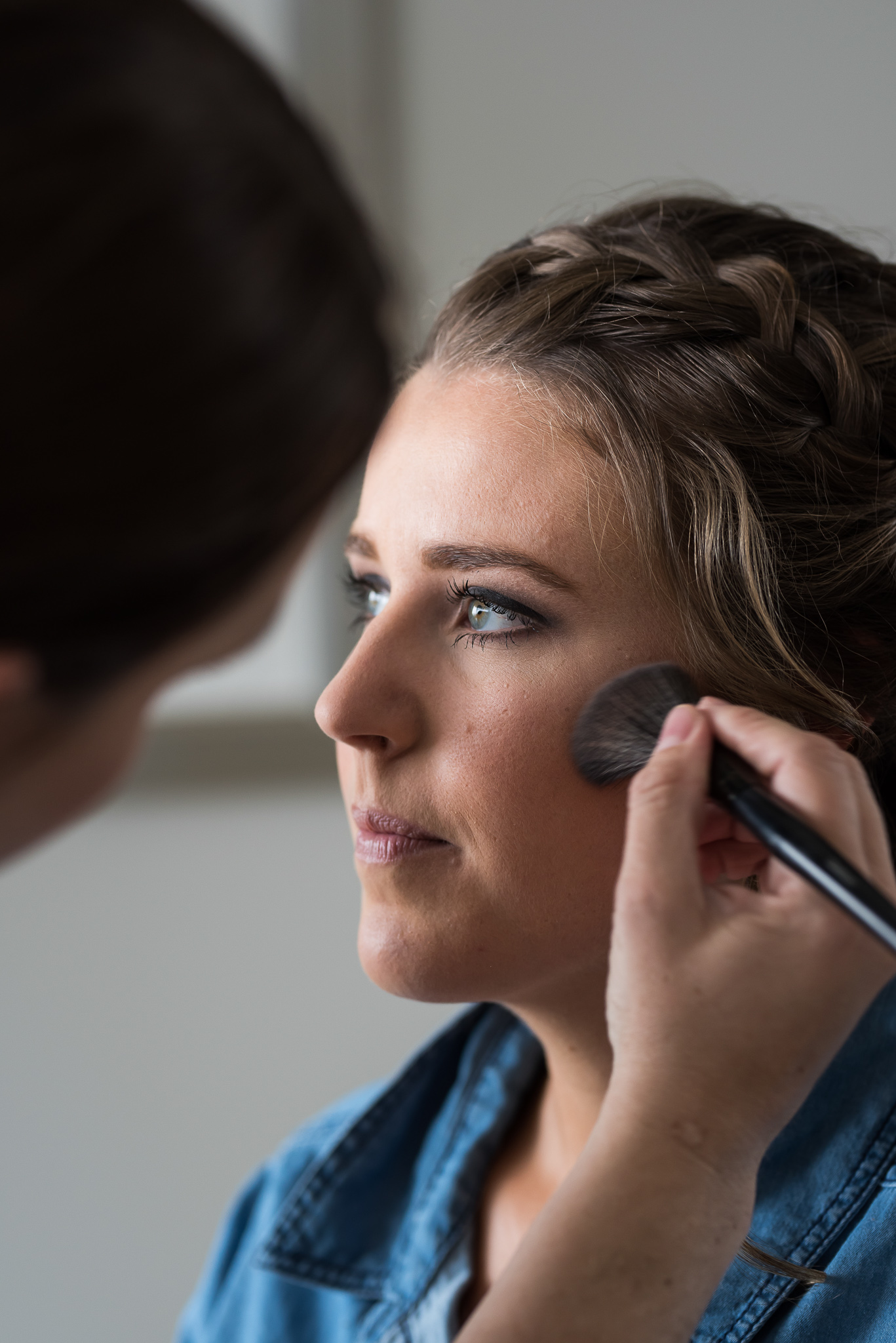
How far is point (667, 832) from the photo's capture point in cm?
54

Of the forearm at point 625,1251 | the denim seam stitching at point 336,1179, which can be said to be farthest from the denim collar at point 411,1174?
the forearm at point 625,1251

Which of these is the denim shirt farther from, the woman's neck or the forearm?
the forearm

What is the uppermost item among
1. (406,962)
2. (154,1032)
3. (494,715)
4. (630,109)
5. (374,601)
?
(630,109)

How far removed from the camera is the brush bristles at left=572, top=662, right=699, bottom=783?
686 millimetres

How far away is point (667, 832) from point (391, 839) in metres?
0.30

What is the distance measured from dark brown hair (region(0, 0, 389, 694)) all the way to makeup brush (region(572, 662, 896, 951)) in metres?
0.26

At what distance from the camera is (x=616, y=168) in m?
1.45

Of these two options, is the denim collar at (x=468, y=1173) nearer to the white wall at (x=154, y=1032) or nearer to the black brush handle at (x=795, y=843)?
the black brush handle at (x=795, y=843)

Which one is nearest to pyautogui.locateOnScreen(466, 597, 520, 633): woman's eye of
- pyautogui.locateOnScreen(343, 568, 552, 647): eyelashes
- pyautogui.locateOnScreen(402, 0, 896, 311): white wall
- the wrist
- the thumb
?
pyautogui.locateOnScreen(343, 568, 552, 647): eyelashes

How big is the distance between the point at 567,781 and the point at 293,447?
0.41 m

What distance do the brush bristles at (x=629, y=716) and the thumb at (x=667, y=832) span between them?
0.35 feet

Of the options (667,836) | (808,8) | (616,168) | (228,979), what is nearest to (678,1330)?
(667,836)

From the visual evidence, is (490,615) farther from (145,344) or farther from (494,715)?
(145,344)

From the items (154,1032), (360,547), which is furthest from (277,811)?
(360,547)
